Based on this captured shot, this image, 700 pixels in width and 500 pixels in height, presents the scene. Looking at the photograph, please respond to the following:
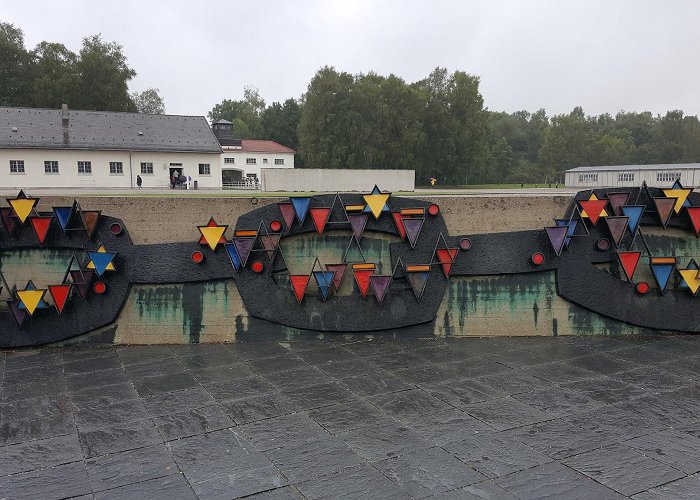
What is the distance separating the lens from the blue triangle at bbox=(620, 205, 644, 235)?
10.5 meters

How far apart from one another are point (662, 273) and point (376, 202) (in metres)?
5.31

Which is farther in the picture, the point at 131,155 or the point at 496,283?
the point at 131,155

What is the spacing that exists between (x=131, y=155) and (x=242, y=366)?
3793cm

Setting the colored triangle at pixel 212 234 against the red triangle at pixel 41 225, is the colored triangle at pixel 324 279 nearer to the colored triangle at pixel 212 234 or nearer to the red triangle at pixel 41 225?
the colored triangle at pixel 212 234

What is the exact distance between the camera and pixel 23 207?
10.1 m

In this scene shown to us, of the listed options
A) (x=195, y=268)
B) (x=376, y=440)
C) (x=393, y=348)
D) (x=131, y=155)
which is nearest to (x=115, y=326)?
(x=195, y=268)

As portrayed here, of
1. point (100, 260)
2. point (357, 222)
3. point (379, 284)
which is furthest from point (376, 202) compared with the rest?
point (100, 260)

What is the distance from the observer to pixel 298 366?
893 cm

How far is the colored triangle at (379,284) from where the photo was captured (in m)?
10.2

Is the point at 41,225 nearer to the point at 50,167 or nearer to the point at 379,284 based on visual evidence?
the point at 379,284

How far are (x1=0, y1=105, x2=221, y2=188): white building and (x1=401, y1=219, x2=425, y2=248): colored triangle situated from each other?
3639 cm

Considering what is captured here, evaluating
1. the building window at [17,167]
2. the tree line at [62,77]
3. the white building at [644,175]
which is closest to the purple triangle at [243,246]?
the white building at [644,175]

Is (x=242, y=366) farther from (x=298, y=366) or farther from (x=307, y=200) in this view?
(x=307, y=200)

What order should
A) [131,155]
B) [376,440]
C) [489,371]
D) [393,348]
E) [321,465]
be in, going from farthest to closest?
[131,155], [393,348], [489,371], [376,440], [321,465]
